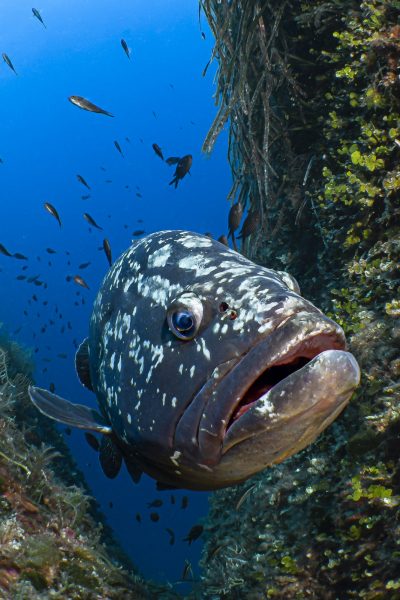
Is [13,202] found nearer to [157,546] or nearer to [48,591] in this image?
[157,546]

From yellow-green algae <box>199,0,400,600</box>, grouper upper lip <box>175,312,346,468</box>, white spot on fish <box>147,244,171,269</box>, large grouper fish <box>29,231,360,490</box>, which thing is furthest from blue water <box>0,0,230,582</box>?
grouper upper lip <box>175,312,346,468</box>

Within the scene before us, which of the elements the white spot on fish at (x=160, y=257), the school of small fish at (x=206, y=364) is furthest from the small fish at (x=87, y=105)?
the white spot on fish at (x=160, y=257)

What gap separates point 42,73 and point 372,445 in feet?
503

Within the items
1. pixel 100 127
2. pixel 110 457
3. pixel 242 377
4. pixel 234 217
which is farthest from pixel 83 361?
pixel 100 127

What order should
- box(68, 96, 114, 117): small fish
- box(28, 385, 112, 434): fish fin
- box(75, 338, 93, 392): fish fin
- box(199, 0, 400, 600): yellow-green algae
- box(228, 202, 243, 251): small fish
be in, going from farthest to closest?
box(68, 96, 114, 117): small fish < box(228, 202, 243, 251): small fish < box(75, 338, 93, 392): fish fin < box(28, 385, 112, 434): fish fin < box(199, 0, 400, 600): yellow-green algae

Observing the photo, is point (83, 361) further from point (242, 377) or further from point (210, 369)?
point (242, 377)

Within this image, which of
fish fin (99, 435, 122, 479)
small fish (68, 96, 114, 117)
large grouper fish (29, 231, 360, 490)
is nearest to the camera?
large grouper fish (29, 231, 360, 490)

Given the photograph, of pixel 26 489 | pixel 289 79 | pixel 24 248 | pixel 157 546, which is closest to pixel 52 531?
pixel 26 489

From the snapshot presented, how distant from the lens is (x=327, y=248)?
4215 mm

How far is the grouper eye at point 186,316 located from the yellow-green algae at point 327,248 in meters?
1.33

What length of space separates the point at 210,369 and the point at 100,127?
451 feet

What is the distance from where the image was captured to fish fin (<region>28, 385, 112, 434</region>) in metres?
3.34

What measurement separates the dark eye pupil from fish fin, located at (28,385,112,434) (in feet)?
4.17

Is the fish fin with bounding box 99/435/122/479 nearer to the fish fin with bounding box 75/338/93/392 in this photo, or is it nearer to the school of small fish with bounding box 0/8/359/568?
the school of small fish with bounding box 0/8/359/568
